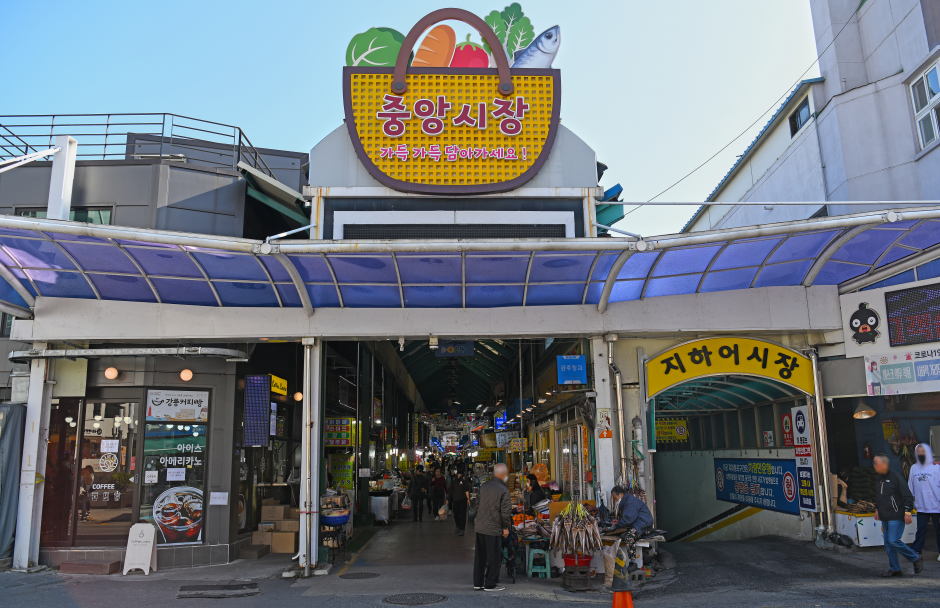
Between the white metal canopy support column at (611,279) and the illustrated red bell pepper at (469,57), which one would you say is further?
the illustrated red bell pepper at (469,57)

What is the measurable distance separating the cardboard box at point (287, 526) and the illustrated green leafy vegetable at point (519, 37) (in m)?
10.1

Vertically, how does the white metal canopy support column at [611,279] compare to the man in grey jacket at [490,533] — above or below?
above

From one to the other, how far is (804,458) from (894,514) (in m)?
2.98

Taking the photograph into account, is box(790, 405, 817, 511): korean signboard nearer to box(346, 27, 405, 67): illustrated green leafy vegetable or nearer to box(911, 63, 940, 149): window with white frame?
box(911, 63, 940, 149): window with white frame

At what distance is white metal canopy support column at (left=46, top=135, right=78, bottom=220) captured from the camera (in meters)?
11.8

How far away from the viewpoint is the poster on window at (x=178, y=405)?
11.7 meters

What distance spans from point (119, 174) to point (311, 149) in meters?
3.68

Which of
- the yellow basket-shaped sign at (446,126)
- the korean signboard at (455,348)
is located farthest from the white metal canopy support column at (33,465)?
the korean signboard at (455,348)

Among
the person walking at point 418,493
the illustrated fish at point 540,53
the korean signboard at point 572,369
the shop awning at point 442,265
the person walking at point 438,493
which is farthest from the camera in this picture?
the person walking at point 438,493

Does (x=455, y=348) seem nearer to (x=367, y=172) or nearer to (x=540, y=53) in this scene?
(x=367, y=172)

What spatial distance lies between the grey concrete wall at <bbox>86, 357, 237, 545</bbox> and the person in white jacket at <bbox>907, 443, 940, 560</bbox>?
1088 centimetres

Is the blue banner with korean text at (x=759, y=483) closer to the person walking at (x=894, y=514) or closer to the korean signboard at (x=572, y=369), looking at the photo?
the person walking at (x=894, y=514)

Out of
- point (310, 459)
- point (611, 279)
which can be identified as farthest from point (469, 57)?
point (310, 459)

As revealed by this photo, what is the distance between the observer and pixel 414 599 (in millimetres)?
8570
